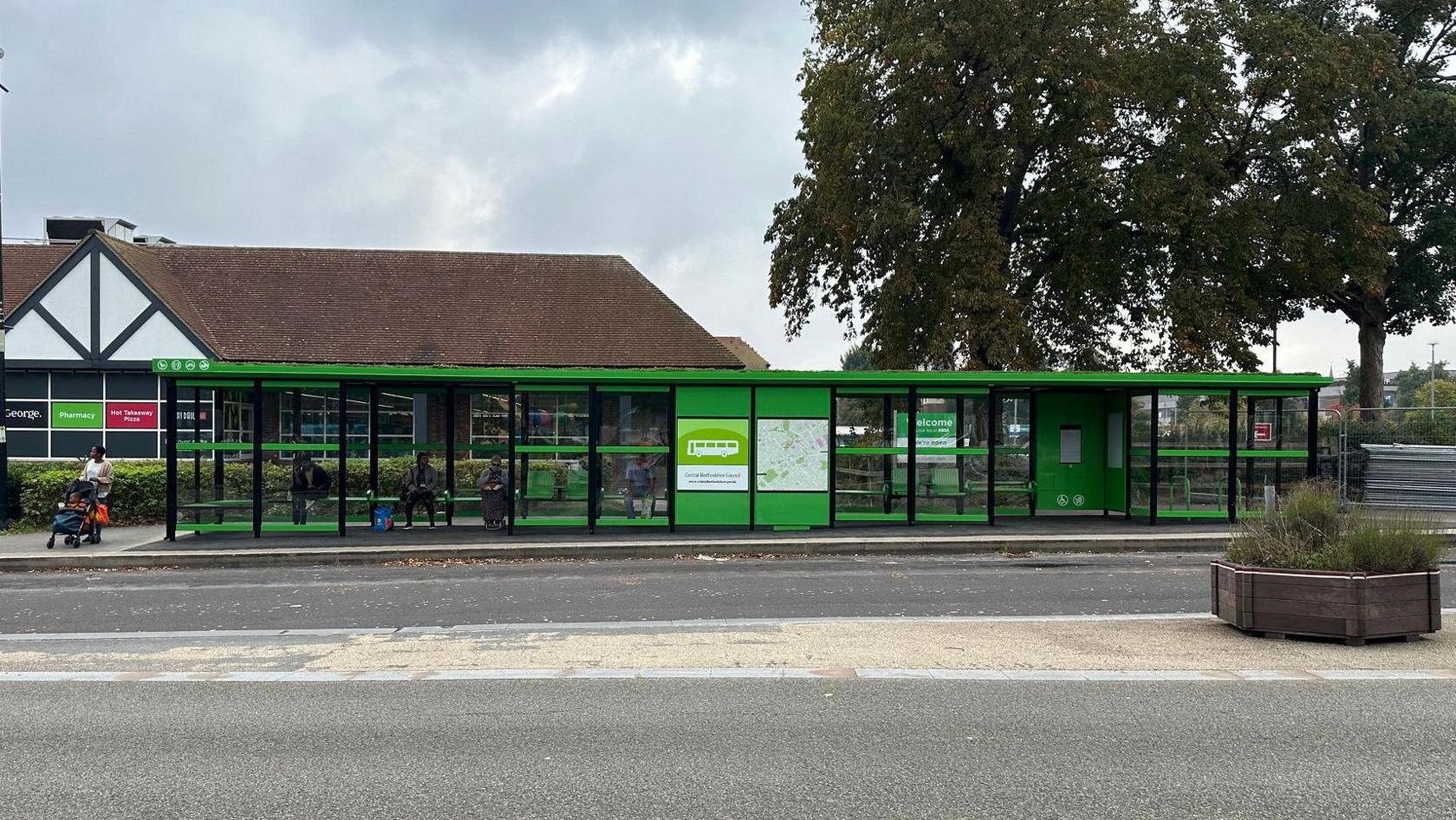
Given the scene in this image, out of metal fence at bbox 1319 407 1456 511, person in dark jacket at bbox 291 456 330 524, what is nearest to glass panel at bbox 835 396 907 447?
person in dark jacket at bbox 291 456 330 524

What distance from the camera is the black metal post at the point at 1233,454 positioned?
57.3 ft

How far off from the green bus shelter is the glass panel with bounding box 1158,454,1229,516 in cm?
3

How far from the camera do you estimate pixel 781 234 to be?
99.5 feet

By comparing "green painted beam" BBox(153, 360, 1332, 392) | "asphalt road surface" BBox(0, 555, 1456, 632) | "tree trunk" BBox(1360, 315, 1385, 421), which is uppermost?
"tree trunk" BBox(1360, 315, 1385, 421)

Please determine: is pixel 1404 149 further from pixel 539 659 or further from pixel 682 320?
pixel 539 659

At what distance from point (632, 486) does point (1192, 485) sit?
9.67 meters

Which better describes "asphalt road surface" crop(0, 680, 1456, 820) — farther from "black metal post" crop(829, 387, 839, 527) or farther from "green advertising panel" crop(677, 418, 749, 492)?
"black metal post" crop(829, 387, 839, 527)

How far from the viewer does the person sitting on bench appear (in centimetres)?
1744

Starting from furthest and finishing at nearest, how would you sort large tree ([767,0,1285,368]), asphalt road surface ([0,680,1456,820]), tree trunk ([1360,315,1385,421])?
tree trunk ([1360,315,1385,421]) → large tree ([767,0,1285,368]) → asphalt road surface ([0,680,1456,820])

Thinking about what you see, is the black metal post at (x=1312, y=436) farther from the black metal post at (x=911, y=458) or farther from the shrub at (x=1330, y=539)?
the shrub at (x=1330, y=539)

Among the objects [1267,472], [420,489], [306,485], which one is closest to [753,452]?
[420,489]

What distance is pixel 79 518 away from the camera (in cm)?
1522

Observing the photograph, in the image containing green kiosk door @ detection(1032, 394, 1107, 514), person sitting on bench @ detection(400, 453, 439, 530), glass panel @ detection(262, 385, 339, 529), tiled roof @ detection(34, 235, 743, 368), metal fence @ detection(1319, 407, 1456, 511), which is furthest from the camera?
tiled roof @ detection(34, 235, 743, 368)

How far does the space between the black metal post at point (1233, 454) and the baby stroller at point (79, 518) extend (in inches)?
720
